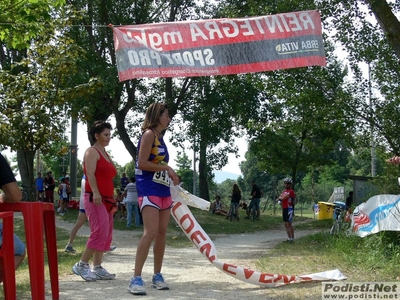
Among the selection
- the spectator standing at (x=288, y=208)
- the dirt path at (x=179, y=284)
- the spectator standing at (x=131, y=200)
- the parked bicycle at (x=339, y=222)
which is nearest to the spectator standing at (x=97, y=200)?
the dirt path at (x=179, y=284)

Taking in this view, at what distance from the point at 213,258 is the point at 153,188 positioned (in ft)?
4.11

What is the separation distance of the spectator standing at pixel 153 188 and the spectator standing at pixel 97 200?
A: 2.46 feet

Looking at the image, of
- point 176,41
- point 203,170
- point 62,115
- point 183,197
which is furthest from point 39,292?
point 203,170

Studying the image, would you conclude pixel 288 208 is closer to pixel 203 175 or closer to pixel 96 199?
pixel 96 199

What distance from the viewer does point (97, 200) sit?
7.21 m

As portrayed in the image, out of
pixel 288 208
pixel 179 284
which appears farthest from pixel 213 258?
pixel 288 208

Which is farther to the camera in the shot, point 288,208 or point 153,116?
point 288,208

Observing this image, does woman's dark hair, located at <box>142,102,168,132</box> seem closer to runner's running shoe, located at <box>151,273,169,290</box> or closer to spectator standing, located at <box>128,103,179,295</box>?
spectator standing, located at <box>128,103,179,295</box>

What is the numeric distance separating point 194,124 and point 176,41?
655 inches

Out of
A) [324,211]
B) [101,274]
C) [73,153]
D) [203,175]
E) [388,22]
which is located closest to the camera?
[101,274]

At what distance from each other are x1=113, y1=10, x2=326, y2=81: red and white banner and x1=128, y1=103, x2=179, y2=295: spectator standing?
118 inches

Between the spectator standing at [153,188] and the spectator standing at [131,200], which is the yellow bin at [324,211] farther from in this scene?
the spectator standing at [153,188]

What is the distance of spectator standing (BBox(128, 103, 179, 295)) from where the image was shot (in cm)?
664

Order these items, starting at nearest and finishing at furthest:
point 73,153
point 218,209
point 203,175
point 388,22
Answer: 1. point 388,22
2. point 73,153
3. point 218,209
4. point 203,175
